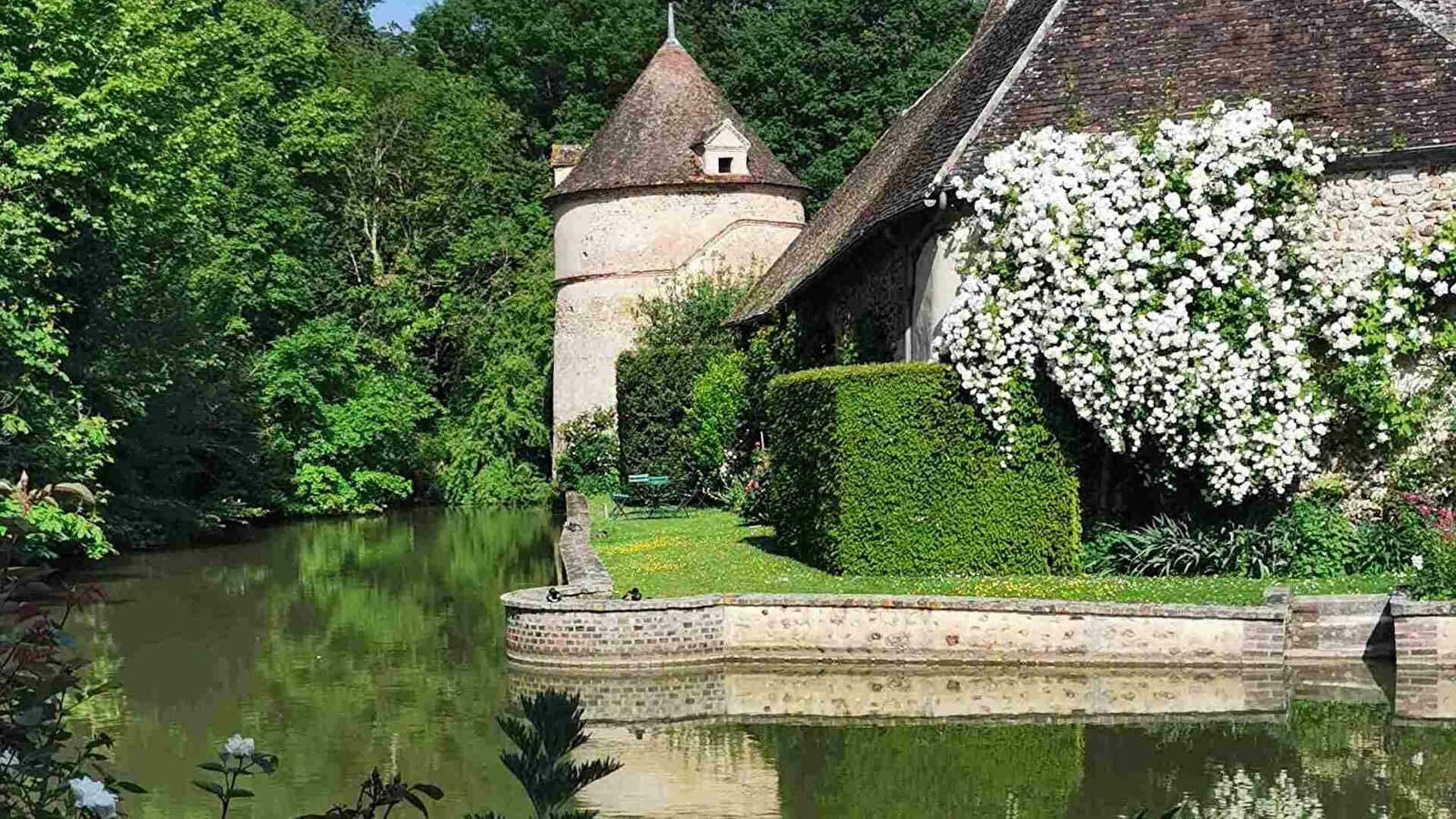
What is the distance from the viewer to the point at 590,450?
38.4m

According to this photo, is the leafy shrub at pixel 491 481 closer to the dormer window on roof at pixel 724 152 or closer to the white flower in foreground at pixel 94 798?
the dormer window on roof at pixel 724 152

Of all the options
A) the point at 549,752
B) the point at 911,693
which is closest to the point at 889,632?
the point at 911,693

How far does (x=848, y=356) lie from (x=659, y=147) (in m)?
15.7

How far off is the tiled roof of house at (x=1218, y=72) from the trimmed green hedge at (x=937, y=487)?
2543mm

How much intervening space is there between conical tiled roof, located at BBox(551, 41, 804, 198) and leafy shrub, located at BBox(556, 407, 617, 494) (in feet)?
17.1

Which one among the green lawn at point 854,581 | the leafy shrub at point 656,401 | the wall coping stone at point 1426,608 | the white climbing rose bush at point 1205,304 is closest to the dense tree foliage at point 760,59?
the leafy shrub at point 656,401

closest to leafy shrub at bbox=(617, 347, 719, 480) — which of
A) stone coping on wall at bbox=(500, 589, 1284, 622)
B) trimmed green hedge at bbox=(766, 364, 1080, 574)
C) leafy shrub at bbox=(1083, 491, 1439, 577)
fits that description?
trimmed green hedge at bbox=(766, 364, 1080, 574)

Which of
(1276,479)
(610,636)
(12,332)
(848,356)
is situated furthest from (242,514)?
(1276,479)

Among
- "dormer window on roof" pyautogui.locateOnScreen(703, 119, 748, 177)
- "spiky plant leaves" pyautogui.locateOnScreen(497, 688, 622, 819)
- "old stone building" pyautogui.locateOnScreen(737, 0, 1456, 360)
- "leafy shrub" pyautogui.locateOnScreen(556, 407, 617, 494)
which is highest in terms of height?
"dormer window on roof" pyautogui.locateOnScreen(703, 119, 748, 177)

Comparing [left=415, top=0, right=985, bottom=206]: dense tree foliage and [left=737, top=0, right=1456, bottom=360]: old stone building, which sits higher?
[left=415, top=0, right=985, bottom=206]: dense tree foliage

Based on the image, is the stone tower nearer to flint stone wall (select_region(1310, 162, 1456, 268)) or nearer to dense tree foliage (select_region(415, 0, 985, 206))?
dense tree foliage (select_region(415, 0, 985, 206))

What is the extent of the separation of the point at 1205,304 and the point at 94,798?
14.3 metres

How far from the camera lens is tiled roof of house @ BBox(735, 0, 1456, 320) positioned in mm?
17141

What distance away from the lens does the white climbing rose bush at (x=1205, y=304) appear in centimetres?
1638
